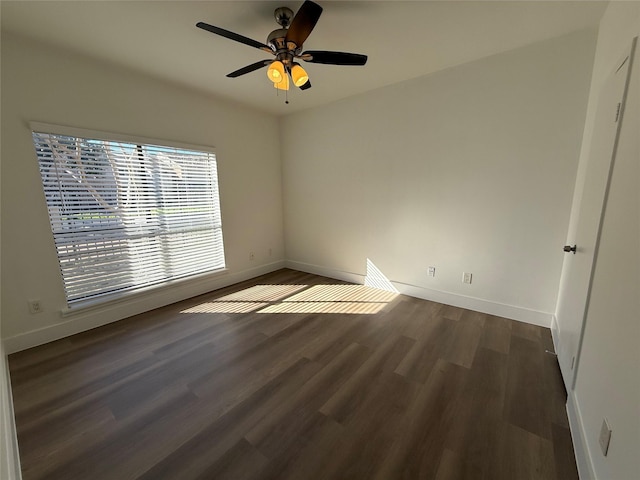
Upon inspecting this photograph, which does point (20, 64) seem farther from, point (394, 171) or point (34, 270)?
point (394, 171)

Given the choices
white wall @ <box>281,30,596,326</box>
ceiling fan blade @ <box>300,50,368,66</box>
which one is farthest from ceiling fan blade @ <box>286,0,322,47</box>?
white wall @ <box>281,30,596,326</box>

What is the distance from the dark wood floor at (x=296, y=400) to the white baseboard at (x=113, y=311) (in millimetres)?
95

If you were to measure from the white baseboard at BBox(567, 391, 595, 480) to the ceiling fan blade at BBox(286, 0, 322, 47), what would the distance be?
2.60 meters

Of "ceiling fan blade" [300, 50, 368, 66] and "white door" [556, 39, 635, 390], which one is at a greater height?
"ceiling fan blade" [300, 50, 368, 66]

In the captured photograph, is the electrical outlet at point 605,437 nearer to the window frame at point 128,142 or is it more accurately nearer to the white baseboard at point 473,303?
the white baseboard at point 473,303

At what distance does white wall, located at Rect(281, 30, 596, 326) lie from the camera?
2.25 meters

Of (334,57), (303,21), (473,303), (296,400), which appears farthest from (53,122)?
(473,303)

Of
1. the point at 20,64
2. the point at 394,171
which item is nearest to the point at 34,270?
the point at 20,64

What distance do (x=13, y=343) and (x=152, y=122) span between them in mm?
2434

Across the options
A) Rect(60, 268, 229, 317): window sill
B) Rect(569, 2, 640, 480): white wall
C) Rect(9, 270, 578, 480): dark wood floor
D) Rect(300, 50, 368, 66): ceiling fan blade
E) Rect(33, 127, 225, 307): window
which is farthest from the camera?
Rect(60, 268, 229, 317): window sill

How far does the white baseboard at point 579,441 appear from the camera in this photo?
1.14 meters

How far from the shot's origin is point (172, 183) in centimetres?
313

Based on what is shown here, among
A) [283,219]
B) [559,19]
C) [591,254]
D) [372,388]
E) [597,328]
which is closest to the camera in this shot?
[597,328]

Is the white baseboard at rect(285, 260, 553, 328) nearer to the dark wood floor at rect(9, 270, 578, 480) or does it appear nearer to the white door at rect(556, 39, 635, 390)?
the dark wood floor at rect(9, 270, 578, 480)
